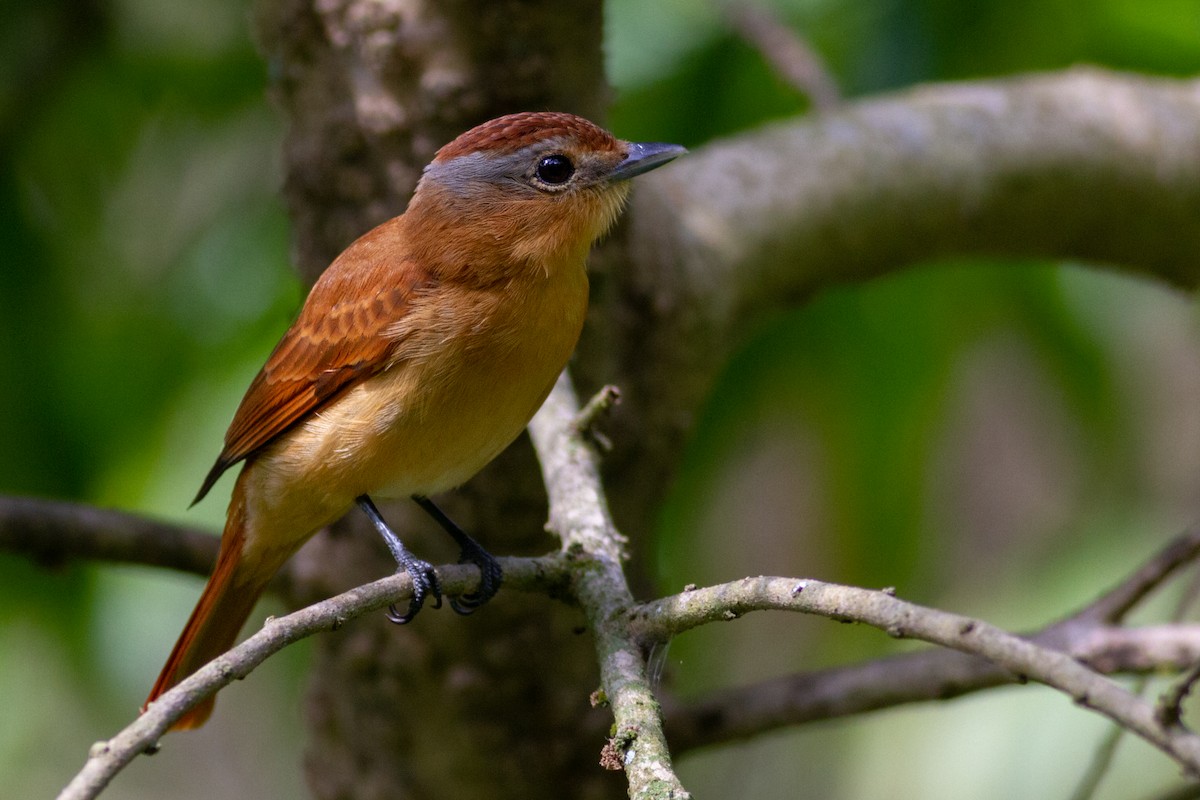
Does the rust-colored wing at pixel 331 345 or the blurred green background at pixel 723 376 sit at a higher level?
the blurred green background at pixel 723 376

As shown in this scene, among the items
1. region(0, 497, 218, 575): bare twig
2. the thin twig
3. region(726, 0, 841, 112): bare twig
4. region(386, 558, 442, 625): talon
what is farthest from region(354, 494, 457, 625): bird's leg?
region(726, 0, 841, 112): bare twig

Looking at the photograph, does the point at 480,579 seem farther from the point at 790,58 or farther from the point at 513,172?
the point at 790,58

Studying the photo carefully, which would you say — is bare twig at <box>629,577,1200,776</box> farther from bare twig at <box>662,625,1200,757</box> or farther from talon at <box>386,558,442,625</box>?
bare twig at <box>662,625,1200,757</box>

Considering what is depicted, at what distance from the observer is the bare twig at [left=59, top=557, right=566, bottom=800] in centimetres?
152

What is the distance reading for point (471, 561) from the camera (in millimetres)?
3029

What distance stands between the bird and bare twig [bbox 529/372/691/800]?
0.46 feet

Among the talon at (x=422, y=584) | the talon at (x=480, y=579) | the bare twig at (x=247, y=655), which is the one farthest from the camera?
the talon at (x=480, y=579)

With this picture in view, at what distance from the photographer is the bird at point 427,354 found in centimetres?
271

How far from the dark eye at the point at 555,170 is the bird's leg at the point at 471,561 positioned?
0.81 metres

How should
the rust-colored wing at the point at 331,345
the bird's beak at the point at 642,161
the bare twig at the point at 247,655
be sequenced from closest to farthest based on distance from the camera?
the bare twig at the point at 247,655
the rust-colored wing at the point at 331,345
the bird's beak at the point at 642,161

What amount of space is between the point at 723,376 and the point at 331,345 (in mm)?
2054

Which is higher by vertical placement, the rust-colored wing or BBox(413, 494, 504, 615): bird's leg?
the rust-colored wing

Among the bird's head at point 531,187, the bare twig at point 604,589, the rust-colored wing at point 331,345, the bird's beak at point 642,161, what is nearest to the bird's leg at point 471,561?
the bare twig at point 604,589

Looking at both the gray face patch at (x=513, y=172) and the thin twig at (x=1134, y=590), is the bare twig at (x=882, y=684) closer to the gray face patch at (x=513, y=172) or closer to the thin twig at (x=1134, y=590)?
the thin twig at (x=1134, y=590)
